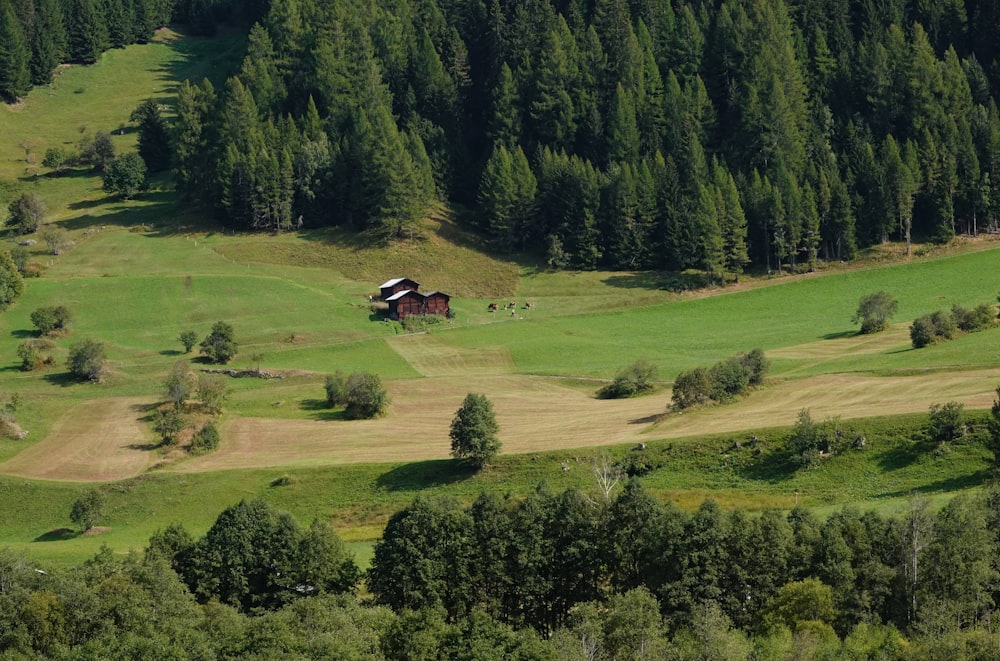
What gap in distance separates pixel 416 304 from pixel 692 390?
169 ft

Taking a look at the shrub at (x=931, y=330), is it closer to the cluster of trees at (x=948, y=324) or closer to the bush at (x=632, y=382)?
the cluster of trees at (x=948, y=324)

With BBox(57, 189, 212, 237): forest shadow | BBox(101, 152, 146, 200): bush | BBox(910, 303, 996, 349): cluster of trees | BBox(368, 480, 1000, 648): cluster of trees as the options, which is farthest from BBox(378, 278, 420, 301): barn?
BBox(368, 480, 1000, 648): cluster of trees

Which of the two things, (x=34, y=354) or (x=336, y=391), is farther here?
(x=34, y=354)

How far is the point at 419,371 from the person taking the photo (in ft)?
427

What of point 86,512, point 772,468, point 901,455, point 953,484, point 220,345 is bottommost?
point 953,484

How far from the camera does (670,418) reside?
103562 millimetres

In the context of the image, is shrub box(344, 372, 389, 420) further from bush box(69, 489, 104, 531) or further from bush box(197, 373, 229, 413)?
bush box(69, 489, 104, 531)

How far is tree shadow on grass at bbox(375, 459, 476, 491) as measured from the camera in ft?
320

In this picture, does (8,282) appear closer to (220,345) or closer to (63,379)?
(63,379)

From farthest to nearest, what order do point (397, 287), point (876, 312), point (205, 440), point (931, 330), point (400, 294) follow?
point (397, 287)
point (400, 294)
point (876, 312)
point (931, 330)
point (205, 440)

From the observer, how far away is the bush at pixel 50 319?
13975 centimetres

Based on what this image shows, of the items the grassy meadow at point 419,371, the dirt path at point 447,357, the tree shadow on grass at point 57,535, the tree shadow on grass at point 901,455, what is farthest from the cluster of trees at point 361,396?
the tree shadow on grass at point 901,455

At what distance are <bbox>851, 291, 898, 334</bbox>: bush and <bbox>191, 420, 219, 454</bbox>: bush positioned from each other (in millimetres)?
65055

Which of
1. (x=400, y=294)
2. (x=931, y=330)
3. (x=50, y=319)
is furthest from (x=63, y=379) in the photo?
(x=931, y=330)
